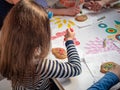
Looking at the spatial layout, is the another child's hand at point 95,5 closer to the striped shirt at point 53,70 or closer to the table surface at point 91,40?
the table surface at point 91,40

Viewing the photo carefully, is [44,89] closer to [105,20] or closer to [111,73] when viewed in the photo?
[111,73]

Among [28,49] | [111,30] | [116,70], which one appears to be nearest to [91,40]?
[111,30]

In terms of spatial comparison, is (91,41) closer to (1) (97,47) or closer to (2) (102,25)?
(1) (97,47)

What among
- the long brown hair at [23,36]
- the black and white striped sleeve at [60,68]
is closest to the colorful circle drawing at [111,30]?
the black and white striped sleeve at [60,68]

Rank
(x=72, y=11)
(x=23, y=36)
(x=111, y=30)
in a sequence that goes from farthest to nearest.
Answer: (x=72, y=11)
(x=111, y=30)
(x=23, y=36)

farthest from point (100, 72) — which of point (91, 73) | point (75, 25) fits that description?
point (75, 25)

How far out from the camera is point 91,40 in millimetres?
1148

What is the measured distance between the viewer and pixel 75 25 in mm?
1262

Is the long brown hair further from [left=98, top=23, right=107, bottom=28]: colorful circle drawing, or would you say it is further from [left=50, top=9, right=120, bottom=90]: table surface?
[left=98, top=23, right=107, bottom=28]: colorful circle drawing

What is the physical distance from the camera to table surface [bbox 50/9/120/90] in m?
0.95

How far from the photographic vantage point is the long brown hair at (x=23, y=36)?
817mm

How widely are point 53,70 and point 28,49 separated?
0.45ft

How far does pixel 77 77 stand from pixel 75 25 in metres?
0.39

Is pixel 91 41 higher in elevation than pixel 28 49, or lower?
lower
